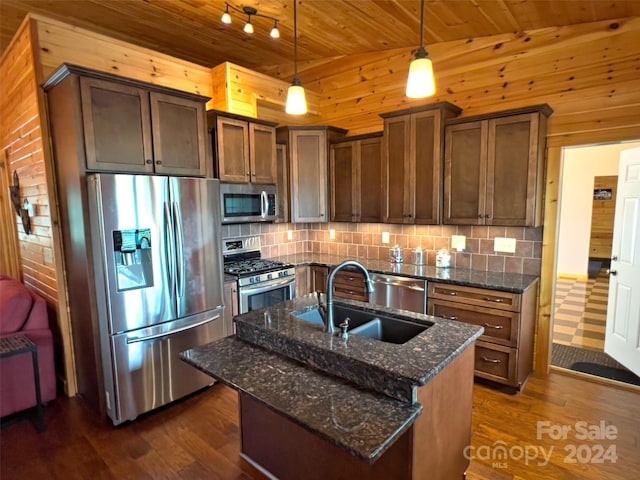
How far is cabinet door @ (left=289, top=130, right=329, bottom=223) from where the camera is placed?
418 cm

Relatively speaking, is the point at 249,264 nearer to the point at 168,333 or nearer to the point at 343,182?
the point at 168,333

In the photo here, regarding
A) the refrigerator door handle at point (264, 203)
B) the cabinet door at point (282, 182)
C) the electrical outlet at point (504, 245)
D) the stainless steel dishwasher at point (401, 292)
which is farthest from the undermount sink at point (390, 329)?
the cabinet door at point (282, 182)

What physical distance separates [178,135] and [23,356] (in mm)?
2049

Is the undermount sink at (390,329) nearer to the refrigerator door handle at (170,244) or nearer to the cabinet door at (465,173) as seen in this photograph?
the refrigerator door handle at (170,244)

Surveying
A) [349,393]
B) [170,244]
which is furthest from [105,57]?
[349,393]

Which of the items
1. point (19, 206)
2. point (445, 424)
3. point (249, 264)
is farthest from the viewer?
point (249, 264)

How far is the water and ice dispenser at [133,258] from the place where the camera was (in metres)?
2.50

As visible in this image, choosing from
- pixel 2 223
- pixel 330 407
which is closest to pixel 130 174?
pixel 330 407

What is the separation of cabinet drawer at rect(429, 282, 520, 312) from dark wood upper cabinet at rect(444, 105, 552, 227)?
2.01ft

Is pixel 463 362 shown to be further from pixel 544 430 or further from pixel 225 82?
pixel 225 82

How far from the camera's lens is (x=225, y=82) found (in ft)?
12.1

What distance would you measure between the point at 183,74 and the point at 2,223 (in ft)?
10.0

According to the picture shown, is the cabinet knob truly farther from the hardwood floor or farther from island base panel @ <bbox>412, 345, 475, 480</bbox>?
island base panel @ <bbox>412, 345, 475, 480</bbox>

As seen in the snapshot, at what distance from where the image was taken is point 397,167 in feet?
12.1
